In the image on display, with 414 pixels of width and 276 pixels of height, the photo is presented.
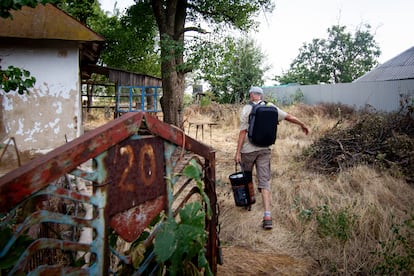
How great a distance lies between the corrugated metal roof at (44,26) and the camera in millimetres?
6523

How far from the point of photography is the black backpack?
14.7ft

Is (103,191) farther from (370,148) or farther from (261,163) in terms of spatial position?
(370,148)

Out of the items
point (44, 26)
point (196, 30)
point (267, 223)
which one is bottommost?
point (267, 223)

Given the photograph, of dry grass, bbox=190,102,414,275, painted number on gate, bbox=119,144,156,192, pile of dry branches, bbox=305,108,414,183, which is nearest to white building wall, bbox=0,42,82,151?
dry grass, bbox=190,102,414,275

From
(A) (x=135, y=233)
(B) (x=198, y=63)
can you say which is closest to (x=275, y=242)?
(A) (x=135, y=233)

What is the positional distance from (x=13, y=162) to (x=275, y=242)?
5841mm

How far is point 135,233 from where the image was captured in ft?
5.82

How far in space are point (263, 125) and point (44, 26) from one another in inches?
197

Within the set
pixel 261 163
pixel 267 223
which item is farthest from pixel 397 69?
pixel 267 223

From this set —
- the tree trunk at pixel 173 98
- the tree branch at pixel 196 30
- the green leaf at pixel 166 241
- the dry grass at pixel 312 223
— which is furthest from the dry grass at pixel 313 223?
the tree branch at pixel 196 30

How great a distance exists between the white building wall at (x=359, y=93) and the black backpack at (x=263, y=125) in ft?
33.0

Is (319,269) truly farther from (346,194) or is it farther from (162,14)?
(162,14)

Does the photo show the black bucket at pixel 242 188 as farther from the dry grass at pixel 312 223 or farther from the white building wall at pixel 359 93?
the white building wall at pixel 359 93

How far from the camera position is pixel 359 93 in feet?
59.2
